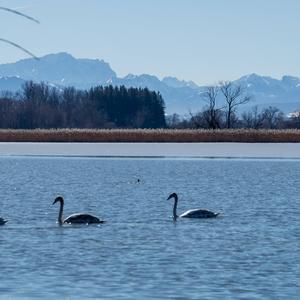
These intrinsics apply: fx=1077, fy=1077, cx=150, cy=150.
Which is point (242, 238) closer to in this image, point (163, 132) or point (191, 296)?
point (191, 296)

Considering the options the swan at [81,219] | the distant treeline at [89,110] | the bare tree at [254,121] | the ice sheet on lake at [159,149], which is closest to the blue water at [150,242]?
the swan at [81,219]

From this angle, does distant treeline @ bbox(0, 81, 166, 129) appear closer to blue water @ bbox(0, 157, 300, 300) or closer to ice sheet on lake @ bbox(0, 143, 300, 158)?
ice sheet on lake @ bbox(0, 143, 300, 158)

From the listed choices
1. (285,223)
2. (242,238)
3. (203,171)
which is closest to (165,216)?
(285,223)

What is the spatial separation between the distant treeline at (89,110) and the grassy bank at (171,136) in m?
58.3

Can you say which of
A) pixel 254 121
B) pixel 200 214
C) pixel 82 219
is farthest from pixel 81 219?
pixel 254 121

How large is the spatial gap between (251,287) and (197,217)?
325 inches

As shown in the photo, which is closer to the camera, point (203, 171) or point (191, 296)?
point (191, 296)

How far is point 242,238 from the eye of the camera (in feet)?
55.7

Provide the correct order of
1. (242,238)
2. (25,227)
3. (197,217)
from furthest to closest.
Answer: (197,217), (25,227), (242,238)

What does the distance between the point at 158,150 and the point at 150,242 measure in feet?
120

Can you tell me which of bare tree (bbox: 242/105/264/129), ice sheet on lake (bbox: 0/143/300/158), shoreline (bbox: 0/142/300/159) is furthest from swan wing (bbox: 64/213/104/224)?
bare tree (bbox: 242/105/264/129)

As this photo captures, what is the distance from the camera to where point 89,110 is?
430ft

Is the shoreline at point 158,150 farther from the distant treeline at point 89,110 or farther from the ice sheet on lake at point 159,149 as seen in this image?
Answer: the distant treeline at point 89,110

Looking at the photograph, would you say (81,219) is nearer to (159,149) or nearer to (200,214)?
(200,214)
